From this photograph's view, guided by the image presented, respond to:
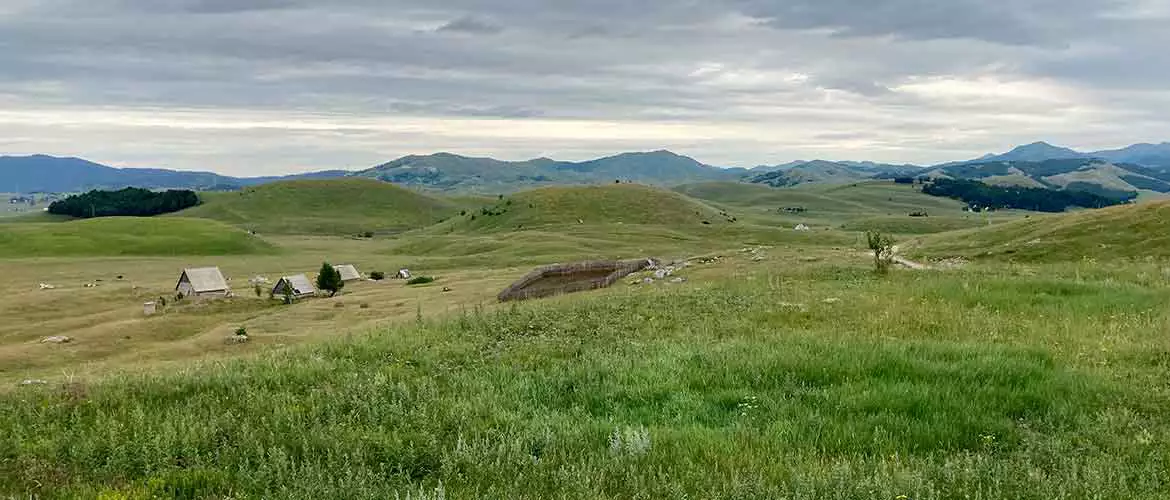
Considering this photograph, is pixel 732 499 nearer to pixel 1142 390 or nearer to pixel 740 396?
pixel 740 396

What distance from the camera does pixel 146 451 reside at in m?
7.48

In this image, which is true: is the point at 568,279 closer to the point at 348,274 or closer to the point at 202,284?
the point at 202,284

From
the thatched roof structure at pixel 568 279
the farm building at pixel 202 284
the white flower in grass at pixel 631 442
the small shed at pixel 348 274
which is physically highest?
the white flower in grass at pixel 631 442

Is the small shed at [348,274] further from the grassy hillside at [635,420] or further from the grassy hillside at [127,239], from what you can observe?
the grassy hillside at [635,420]

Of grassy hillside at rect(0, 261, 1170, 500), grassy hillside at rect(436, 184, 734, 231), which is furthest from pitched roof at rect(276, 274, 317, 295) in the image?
grassy hillside at rect(436, 184, 734, 231)

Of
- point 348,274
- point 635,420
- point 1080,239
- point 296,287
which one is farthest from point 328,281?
point 635,420

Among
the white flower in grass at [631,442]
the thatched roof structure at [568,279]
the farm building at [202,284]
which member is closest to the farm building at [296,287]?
the farm building at [202,284]

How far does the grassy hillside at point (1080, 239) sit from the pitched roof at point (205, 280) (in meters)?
53.3

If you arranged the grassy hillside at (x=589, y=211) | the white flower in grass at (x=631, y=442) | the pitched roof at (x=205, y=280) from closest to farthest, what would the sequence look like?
the white flower in grass at (x=631, y=442), the pitched roof at (x=205, y=280), the grassy hillside at (x=589, y=211)

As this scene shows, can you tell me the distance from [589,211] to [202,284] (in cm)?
10347

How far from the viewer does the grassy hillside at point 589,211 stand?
149 meters

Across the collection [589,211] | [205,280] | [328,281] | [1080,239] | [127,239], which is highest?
[589,211]

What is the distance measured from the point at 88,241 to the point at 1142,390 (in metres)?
141

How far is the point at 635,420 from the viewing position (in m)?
8.73
